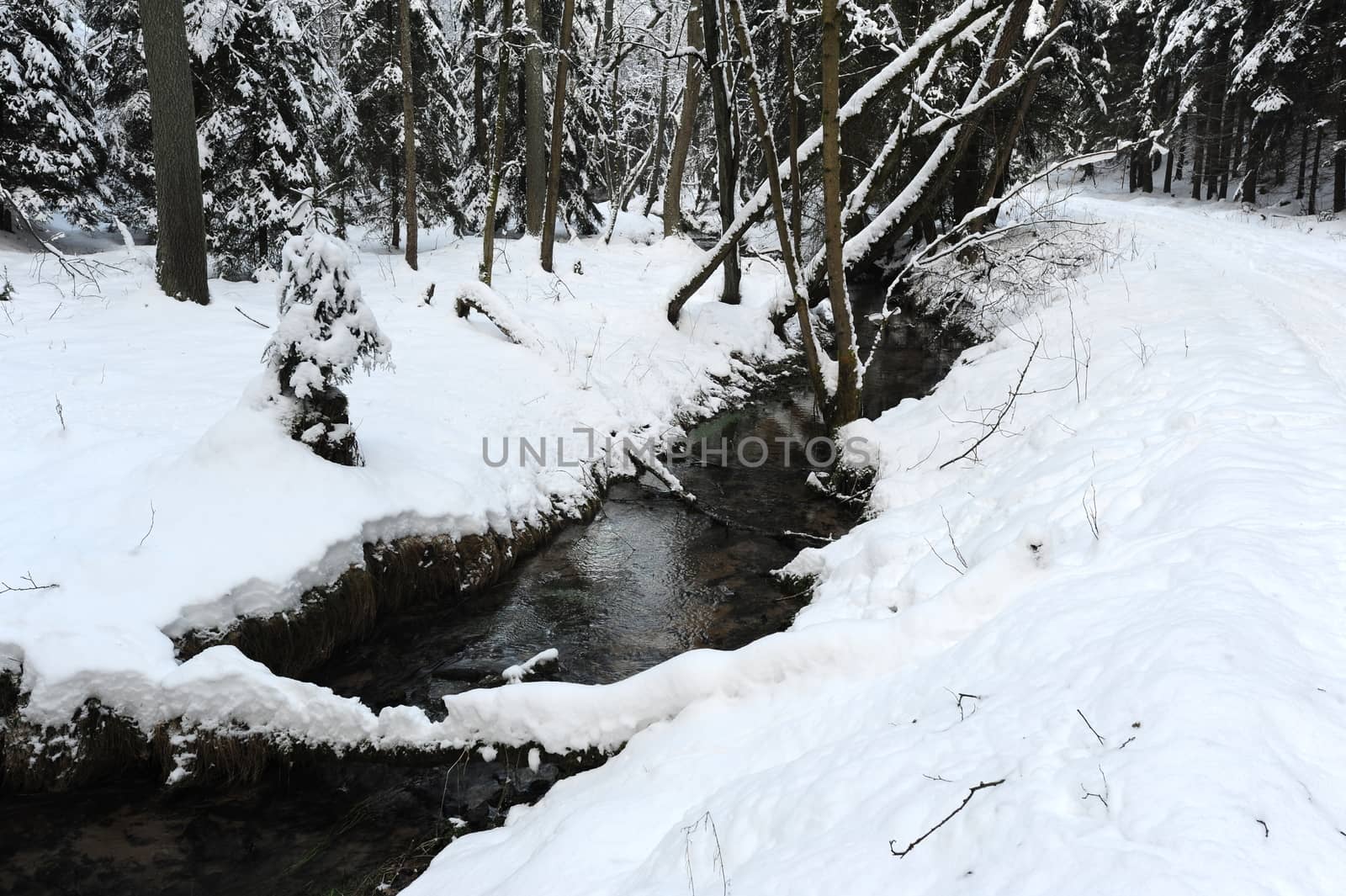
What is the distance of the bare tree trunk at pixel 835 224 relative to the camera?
6340 mm

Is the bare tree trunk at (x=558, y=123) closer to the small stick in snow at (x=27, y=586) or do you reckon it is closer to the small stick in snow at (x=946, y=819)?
the small stick in snow at (x=27, y=586)

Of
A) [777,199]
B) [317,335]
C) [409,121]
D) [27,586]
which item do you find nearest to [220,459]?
[317,335]

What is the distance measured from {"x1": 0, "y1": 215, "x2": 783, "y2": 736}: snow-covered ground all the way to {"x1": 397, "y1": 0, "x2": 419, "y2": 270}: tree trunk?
13.6ft

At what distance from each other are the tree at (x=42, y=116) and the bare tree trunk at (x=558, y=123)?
10.6 m

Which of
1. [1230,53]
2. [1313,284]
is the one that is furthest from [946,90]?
[1230,53]

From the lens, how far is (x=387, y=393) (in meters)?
7.12

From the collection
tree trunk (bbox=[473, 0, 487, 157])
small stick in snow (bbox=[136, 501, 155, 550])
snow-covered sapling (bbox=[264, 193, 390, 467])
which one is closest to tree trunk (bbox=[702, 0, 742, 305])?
snow-covered sapling (bbox=[264, 193, 390, 467])

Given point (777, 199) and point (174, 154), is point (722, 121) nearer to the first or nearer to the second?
point (777, 199)

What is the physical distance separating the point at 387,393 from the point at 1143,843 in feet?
22.6

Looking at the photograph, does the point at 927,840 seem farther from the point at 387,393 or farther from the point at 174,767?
the point at 387,393

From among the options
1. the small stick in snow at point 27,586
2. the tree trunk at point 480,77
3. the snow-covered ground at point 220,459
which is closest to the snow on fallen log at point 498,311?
the snow-covered ground at point 220,459

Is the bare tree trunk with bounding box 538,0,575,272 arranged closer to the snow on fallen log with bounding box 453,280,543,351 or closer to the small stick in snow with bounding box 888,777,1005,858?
the snow on fallen log with bounding box 453,280,543,351

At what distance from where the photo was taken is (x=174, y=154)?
8633mm

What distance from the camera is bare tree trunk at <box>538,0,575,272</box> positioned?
1135cm
